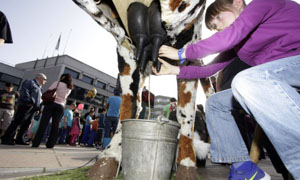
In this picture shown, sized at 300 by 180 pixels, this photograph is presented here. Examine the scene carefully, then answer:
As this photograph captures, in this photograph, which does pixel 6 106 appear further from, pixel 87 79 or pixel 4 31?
pixel 87 79

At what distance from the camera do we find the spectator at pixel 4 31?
7.86 feet

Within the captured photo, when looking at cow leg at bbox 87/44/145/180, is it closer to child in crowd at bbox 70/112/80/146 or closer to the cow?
the cow

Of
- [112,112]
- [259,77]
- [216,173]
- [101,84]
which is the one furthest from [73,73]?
[259,77]

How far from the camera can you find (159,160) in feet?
3.78

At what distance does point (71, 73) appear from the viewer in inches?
1206

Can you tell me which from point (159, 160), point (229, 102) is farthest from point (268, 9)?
point (159, 160)

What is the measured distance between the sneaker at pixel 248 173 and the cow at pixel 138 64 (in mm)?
315

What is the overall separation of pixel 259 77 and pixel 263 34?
312 millimetres

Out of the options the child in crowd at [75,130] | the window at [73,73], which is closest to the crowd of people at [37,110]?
the child in crowd at [75,130]

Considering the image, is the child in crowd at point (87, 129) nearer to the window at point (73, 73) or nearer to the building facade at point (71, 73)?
the building facade at point (71, 73)

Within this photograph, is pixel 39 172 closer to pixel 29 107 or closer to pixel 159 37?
pixel 159 37

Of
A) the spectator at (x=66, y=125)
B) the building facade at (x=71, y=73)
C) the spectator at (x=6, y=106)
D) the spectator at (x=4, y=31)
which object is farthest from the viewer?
the building facade at (x=71, y=73)

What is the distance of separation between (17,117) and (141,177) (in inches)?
140

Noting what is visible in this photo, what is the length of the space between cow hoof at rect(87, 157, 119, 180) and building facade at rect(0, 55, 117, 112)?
86.5ft
